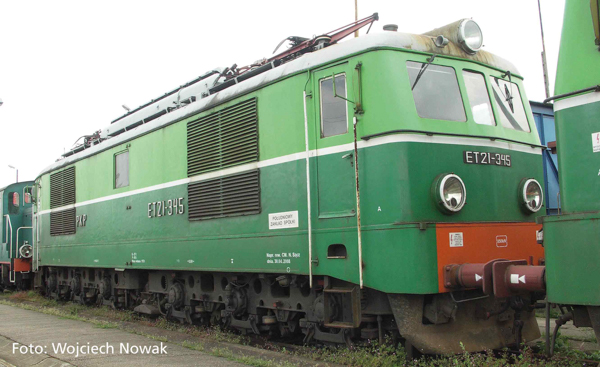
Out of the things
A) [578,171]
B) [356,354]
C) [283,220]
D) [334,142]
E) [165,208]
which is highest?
[334,142]

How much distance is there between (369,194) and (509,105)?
2318 millimetres

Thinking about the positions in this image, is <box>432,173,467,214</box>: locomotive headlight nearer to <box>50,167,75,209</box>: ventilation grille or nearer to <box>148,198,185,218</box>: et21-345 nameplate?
<box>148,198,185,218</box>: et21-345 nameplate

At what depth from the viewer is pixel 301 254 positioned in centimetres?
646

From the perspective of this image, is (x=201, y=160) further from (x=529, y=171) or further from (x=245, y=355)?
(x=529, y=171)

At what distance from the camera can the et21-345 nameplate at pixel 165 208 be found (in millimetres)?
8797

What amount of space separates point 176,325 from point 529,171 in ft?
19.8

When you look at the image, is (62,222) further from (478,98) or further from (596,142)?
(596,142)

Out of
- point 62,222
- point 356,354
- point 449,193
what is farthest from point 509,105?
point 62,222

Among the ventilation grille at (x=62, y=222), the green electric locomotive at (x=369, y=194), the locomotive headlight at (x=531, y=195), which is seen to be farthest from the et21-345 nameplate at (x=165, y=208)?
the locomotive headlight at (x=531, y=195)

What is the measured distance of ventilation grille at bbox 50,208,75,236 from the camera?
508 inches

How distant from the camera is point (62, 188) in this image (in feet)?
45.0

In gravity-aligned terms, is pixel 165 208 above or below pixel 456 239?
above

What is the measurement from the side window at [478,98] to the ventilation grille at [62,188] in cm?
973

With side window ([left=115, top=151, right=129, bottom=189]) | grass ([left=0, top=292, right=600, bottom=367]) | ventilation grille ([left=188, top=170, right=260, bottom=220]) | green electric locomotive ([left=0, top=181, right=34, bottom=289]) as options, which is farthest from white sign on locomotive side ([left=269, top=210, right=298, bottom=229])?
green electric locomotive ([left=0, top=181, right=34, bottom=289])
